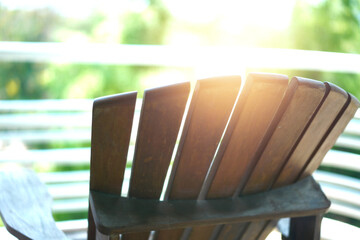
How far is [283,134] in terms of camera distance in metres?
1.59

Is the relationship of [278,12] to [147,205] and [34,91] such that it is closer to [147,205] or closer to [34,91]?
[34,91]

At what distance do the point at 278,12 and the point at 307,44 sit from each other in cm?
114

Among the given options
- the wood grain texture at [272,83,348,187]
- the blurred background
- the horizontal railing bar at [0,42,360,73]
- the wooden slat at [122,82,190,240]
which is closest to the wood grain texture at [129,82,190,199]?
the wooden slat at [122,82,190,240]

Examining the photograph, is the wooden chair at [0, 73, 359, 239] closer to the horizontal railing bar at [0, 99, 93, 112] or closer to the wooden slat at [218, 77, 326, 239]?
the wooden slat at [218, 77, 326, 239]

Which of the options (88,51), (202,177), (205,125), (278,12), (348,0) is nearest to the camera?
(205,125)

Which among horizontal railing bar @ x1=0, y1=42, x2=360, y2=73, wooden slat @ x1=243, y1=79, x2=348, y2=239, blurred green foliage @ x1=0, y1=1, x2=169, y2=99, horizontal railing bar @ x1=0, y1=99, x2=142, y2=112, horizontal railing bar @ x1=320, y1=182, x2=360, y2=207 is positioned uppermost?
wooden slat @ x1=243, y1=79, x2=348, y2=239

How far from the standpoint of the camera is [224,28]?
38.2 ft

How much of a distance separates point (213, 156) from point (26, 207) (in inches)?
21.5

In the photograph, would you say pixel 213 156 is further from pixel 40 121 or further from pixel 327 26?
pixel 327 26

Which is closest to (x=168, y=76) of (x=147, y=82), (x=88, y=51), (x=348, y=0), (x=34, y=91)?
(x=147, y=82)

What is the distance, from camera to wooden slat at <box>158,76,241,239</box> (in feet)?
4.72

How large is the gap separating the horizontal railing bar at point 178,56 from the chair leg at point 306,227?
3.51 ft

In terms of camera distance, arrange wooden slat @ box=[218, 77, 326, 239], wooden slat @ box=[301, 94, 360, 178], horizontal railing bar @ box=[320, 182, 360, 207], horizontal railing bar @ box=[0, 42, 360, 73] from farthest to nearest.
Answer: horizontal railing bar @ box=[320, 182, 360, 207]
horizontal railing bar @ box=[0, 42, 360, 73]
wooden slat @ box=[301, 94, 360, 178]
wooden slat @ box=[218, 77, 326, 239]

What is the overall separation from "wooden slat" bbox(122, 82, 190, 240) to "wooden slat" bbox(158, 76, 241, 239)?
3 centimetres
